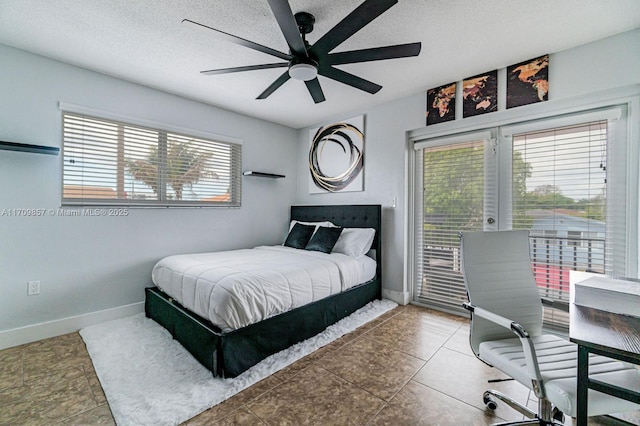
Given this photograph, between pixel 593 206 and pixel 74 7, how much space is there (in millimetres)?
4498

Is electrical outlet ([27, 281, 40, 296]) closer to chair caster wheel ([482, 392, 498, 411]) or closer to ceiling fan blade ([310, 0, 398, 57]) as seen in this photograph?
ceiling fan blade ([310, 0, 398, 57])

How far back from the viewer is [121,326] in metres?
2.79

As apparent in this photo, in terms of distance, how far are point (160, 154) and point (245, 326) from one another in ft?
8.24

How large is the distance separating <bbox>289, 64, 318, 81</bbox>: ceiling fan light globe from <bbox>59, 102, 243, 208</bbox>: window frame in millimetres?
2140

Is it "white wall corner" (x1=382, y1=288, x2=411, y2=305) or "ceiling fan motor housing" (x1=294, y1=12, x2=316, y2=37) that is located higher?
"ceiling fan motor housing" (x1=294, y1=12, x2=316, y2=37)

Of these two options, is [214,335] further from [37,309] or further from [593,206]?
[593,206]

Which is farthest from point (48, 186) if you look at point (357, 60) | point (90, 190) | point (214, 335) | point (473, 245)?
point (473, 245)

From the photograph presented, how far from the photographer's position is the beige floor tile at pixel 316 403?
5.19ft

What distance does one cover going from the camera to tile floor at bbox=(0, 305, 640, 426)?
62.5 inches

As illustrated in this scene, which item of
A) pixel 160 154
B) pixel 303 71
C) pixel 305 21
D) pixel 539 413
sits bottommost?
pixel 539 413

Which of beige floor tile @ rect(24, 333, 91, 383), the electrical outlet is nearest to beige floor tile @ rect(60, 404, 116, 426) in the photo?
beige floor tile @ rect(24, 333, 91, 383)

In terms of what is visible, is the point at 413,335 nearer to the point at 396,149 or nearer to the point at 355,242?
the point at 355,242

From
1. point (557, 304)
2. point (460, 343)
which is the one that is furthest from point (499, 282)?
point (460, 343)

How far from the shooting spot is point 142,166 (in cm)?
323
